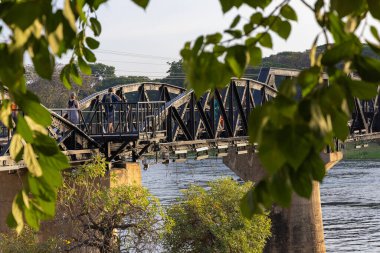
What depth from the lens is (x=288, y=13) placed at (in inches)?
137

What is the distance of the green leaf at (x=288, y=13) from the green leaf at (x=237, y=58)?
39 centimetres

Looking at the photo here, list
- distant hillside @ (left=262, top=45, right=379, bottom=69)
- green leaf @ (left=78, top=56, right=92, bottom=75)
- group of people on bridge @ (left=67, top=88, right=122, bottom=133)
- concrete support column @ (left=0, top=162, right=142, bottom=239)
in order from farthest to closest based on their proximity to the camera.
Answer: distant hillside @ (left=262, top=45, right=379, bottom=69)
group of people on bridge @ (left=67, top=88, right=122, bottom=133)
concrete support column @ (left=0, top=162, right=142, bottom=239)
green leaf @ (left=78, top=56, right=92, bottom=75)

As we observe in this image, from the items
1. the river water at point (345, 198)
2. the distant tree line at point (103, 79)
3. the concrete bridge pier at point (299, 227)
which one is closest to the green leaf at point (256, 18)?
the river water at point (345, 198)

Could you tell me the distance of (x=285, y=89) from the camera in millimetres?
2633

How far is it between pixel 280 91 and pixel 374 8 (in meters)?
0.68

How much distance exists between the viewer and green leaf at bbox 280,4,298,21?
3469 millimetres

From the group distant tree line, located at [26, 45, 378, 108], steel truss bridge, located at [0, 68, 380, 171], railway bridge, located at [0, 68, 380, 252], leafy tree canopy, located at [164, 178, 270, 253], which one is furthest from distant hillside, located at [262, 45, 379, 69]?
leafy tree canopy, located at [164, 178, 270, 253]

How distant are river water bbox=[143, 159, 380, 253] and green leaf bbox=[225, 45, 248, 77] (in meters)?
26.5

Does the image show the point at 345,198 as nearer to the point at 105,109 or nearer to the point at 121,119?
the point at 121,119

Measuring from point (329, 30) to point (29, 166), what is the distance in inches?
42.7

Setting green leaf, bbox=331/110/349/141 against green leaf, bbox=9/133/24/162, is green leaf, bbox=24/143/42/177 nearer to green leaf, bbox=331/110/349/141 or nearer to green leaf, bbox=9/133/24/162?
green leaf, bbox=9/133/24/162

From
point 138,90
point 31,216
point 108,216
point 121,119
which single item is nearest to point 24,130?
point 31,216

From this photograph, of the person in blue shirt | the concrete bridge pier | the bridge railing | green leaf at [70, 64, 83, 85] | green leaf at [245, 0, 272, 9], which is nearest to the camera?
green leaf at [245, 0, 272, 9]

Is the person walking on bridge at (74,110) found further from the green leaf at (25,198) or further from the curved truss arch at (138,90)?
the green leaf at (25,198)
